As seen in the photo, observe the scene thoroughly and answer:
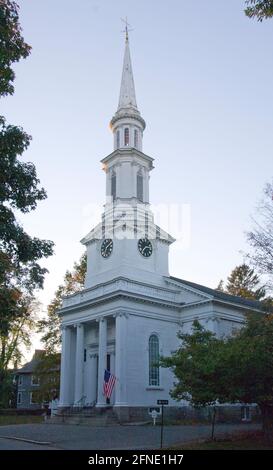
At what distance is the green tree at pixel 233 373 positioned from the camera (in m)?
18.0

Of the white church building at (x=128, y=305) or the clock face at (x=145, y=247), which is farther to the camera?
the clock face at (x=145, y=247)

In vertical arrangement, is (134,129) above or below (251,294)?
above

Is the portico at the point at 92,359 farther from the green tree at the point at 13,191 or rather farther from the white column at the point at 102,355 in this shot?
the green tree at the point at 13,191

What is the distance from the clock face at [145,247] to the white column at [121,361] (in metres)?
7.23

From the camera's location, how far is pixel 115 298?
1417 inches

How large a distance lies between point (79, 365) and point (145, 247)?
422 inches

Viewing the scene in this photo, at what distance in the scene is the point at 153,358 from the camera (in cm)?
3691

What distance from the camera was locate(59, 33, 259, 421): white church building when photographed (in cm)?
3550

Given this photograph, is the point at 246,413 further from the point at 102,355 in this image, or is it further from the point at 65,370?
the point at 65,370

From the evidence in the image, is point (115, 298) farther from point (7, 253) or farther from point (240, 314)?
point (7, 253)

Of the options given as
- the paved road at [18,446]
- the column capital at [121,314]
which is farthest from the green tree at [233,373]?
the column capital at [121,314]

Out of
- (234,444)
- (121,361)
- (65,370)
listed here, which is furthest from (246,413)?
(234,444)
